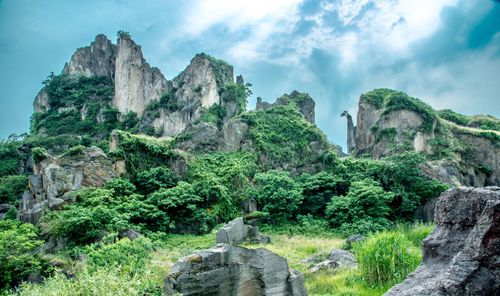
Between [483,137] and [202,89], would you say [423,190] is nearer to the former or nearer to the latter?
[483,137]

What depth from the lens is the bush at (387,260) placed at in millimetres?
9766

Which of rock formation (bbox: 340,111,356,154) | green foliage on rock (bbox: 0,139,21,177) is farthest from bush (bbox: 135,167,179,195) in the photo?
rock formation (bbox: 340,111,356,154)

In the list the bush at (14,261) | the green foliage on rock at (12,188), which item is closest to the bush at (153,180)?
the green foliage on rock at (12,188)

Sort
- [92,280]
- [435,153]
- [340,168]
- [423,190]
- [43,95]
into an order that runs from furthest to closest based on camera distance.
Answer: [43,95], [435,153], [340,168], [423,190], [92,280]

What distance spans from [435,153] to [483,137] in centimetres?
619

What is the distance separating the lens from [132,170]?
29969 mm

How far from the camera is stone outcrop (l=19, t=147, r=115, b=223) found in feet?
76.7

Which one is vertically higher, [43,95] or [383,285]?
[43,95]

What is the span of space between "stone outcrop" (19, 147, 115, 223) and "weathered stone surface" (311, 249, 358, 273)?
1500cm

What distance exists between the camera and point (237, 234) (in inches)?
829

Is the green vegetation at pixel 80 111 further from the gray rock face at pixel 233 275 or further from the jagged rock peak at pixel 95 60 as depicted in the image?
the gray rock face at pixel 233 275

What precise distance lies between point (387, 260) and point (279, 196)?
60.2 feet

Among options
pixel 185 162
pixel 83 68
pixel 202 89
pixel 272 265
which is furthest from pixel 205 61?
pixel 272 265

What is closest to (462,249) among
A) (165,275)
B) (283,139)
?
(165,275)
